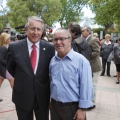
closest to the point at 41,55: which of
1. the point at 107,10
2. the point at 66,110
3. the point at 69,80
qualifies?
the point at 69,80

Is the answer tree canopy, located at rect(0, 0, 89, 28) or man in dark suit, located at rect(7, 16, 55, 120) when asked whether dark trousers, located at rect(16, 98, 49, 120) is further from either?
tree canopy, located at rect(0, 0, 89, 28)

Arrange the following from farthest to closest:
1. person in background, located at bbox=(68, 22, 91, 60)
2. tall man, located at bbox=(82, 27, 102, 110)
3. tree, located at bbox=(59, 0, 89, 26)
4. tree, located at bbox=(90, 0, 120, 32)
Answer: tree, located at bbox=(59, 0, 89, 26)
tree, located at bbox=(90, 0, 120, 32)
tall man, located at bbox=(82, 27, 102, 110)
person in background, located at bbox=(68, 22, 91, 60)

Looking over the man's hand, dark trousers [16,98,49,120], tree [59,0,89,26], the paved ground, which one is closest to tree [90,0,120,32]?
the paved ground

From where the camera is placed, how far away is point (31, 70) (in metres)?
2.31

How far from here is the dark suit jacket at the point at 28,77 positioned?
2316mm

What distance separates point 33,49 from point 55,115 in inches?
32.6

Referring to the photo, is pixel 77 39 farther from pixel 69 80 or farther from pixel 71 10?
pixel 71 10

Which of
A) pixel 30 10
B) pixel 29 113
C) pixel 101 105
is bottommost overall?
pixel 101 105

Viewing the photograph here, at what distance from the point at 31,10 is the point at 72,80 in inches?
1296

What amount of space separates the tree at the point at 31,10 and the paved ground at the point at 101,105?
25.9 meters

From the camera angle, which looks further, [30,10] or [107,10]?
[30,10]

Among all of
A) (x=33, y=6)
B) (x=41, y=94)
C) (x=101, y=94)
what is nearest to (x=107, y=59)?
(x=101, y=94)

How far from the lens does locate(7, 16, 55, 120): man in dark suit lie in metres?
2.31

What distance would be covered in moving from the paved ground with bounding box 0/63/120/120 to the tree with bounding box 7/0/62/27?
25934mm
